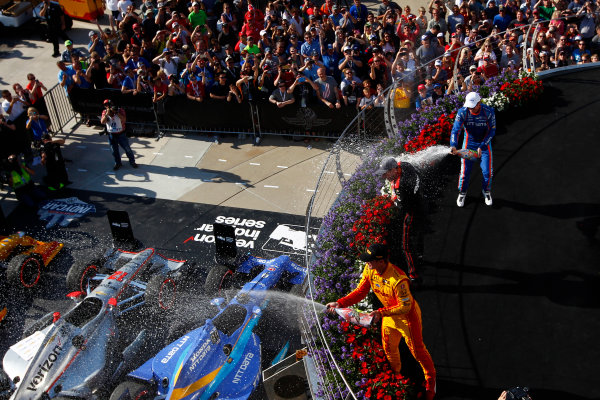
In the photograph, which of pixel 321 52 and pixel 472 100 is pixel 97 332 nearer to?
pixel 472 100

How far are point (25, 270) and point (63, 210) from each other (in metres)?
2.79

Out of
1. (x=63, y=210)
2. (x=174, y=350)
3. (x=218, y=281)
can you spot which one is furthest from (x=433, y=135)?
(x=63, y=210)

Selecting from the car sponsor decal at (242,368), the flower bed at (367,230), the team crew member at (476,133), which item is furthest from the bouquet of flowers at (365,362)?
the team crew member at (476,133)

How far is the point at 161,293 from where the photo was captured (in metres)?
12.0

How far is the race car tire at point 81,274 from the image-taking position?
Result: 1253 cm

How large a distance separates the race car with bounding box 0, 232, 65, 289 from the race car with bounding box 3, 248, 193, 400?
3.42 feet

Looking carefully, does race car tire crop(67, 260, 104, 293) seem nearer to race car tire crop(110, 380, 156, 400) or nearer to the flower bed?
race car tire crop(110, 380, 156, 400)

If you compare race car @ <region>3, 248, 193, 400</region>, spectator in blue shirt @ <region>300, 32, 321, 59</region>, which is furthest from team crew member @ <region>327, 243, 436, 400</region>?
spectator in blue shirt @ <region>300, 32, 321, 59</region>

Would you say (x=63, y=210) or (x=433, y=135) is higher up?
(x=433, y=135)

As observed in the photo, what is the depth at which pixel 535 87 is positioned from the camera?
13.9 meters

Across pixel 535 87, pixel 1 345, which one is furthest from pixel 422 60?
pixel 1 345

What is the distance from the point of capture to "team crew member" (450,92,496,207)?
35.9 ft

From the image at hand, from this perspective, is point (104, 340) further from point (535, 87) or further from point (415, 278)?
point (535, 87)

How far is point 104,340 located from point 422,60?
10.1 meters
